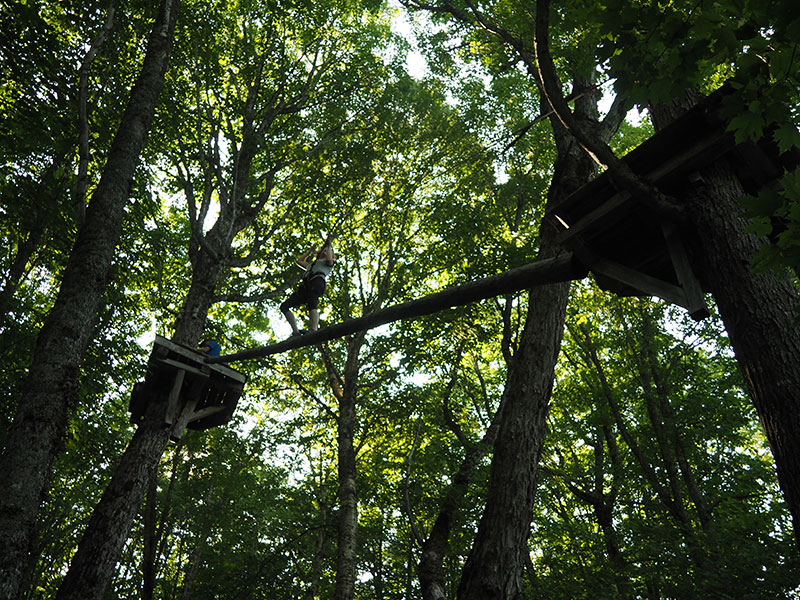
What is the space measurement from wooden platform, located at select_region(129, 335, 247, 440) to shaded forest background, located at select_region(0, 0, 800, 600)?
46 cm

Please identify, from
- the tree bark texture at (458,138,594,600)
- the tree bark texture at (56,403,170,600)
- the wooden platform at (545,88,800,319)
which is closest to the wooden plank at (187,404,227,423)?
the tree bark texture at (56,403,170,600)

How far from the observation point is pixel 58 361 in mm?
4609

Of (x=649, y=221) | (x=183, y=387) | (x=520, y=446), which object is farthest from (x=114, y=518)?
(x=649, y=221)

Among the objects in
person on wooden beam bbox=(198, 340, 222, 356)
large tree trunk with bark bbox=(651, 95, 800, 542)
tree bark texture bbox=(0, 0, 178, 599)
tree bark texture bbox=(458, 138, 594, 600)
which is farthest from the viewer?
person on wooden beam bbox=(198, 340, 222, 356)

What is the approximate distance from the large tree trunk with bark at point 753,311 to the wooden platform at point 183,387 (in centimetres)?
611

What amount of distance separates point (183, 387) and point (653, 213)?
6445 millimetres

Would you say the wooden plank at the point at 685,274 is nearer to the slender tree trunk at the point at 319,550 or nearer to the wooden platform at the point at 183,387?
the wooden platform at the point at 183,387

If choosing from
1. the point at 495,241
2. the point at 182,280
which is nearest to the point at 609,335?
the point at 495,241

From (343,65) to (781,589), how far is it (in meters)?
13.9

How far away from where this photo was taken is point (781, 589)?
763cm

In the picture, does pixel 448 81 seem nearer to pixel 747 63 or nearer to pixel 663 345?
pixel 663 345

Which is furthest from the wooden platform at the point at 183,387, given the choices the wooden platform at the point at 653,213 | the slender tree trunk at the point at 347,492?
the wooden platform at the point at 653,213

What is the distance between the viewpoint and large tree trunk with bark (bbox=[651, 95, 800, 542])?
2.59 metres

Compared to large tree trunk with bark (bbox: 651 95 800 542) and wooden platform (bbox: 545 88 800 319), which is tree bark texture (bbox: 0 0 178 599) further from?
large tree trunk with bark (bbox: 651 95 800 542)
